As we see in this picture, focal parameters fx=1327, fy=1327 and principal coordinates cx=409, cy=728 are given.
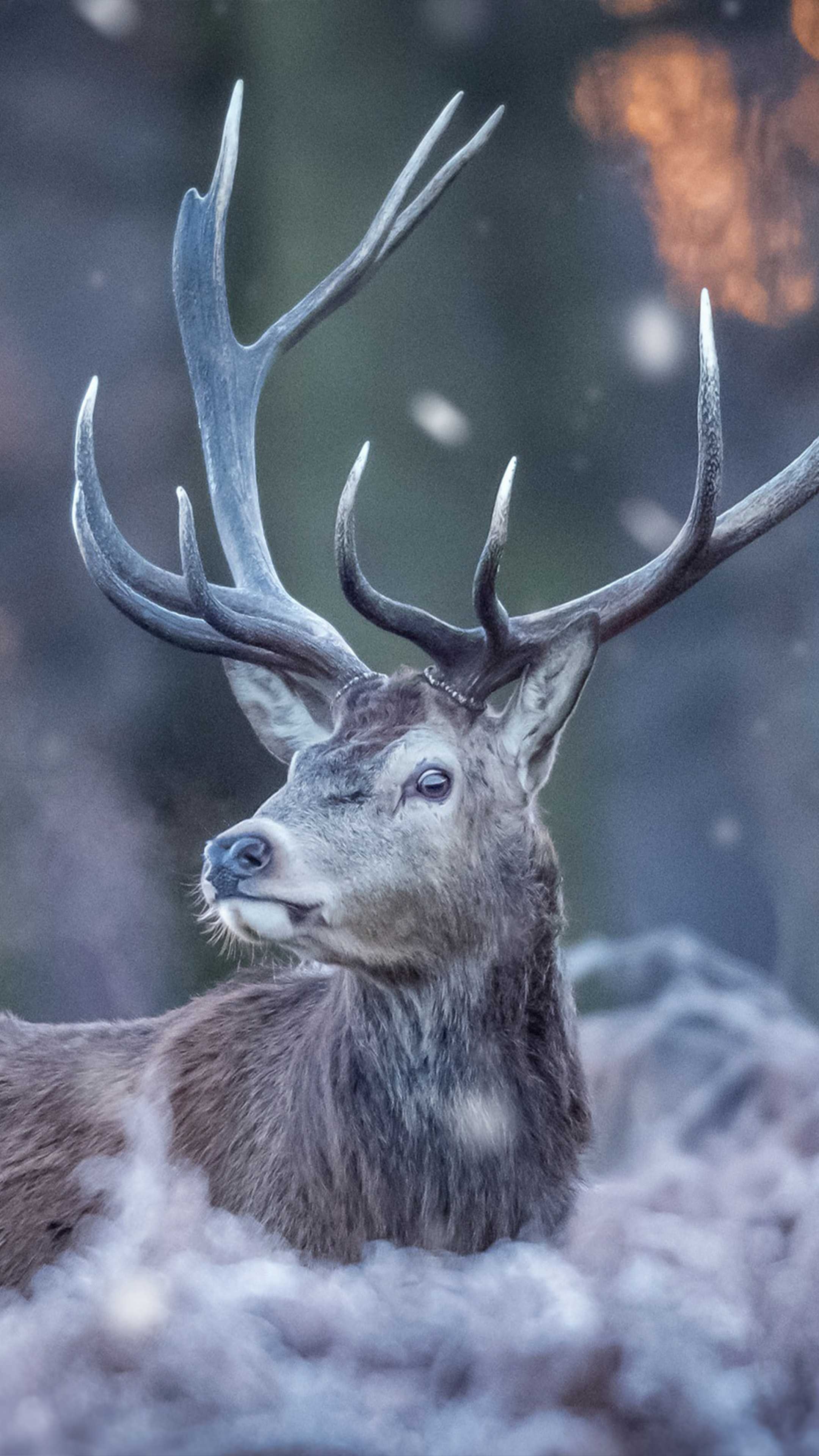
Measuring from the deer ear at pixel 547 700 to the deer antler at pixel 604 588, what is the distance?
20 mm

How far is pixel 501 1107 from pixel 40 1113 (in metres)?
0.49

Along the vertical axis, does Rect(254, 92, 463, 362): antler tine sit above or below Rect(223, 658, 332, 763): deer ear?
above

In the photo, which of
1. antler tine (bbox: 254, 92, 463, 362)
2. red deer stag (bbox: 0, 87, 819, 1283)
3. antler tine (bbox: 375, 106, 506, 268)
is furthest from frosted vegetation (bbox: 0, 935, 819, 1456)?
antler tine (bbox: 375, 106, 506, 268)

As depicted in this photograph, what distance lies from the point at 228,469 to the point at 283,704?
0.33 meters

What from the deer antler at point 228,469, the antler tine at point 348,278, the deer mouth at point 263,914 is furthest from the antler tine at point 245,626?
the antler tine at point 348,278

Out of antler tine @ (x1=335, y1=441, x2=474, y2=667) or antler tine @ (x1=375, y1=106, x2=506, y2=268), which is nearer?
antler tine @ (x1=335, y1=441, x2=474, y2=667)

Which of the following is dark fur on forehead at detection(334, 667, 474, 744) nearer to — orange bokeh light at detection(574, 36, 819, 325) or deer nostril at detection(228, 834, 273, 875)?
deer nostril at detection(228, 834, 273, 875)

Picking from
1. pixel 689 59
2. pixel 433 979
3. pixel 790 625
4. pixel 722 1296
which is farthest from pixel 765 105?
pixel 722 1296

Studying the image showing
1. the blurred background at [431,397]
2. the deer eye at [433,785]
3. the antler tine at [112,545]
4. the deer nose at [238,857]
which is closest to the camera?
the deer nose at [238,857]

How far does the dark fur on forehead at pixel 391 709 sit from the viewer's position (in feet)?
4.12

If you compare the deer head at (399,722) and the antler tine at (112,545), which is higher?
the antler tine at (112,545)

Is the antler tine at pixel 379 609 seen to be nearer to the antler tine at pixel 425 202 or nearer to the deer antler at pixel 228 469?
the deer antler at pixel 228 469

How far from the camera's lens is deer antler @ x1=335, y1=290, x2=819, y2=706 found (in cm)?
123

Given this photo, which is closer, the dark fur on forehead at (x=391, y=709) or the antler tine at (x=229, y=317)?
the dark fur on forehead at (x=391, y=709)
